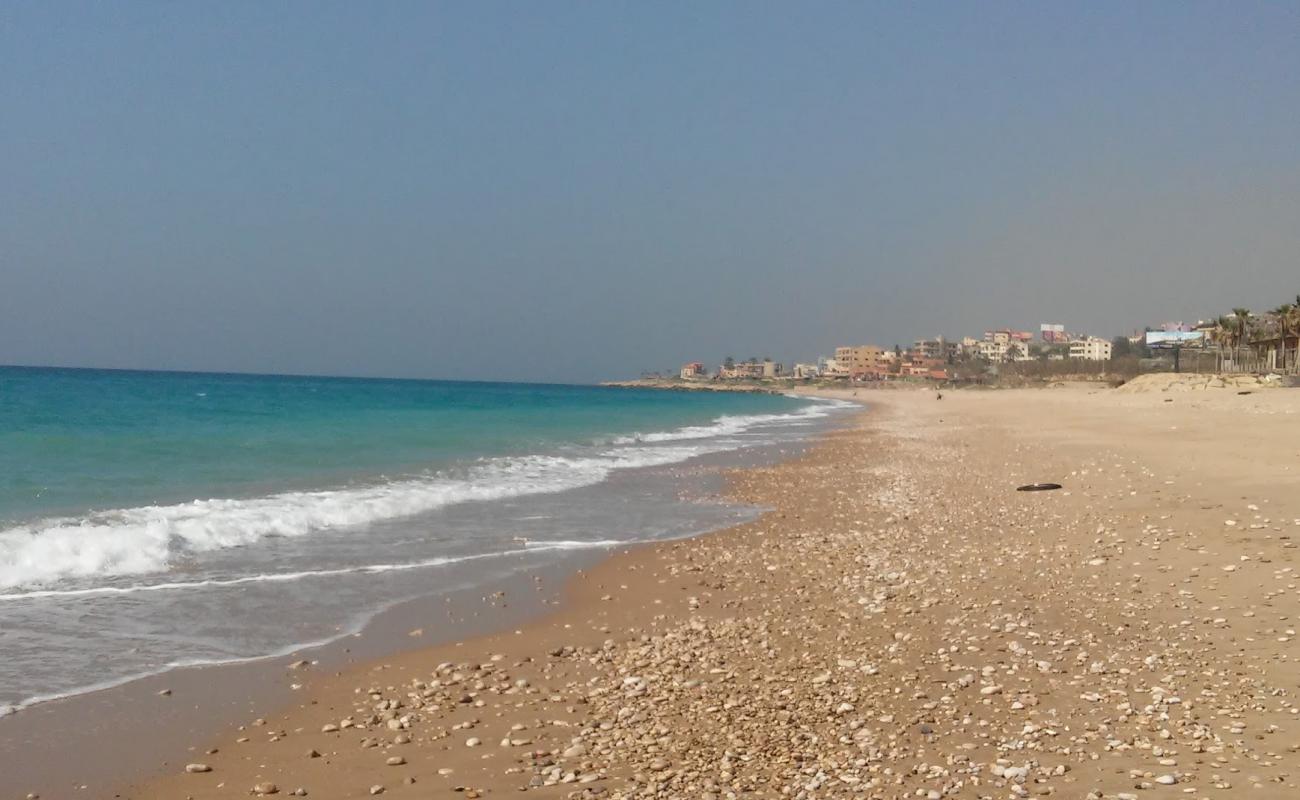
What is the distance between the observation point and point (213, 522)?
12758 mm

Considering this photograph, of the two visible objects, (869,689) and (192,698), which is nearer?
(869,689)

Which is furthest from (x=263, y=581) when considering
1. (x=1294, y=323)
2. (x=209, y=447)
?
(x=1294, y=323)

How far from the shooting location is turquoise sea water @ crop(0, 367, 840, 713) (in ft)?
25.1

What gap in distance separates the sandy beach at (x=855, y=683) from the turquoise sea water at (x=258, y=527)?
1.32m

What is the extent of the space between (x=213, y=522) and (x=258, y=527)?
606 millimetres

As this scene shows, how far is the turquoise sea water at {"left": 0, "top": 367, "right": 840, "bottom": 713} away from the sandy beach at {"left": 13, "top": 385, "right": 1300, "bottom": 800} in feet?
4.32

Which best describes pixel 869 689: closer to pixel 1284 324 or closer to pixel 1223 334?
pixel 1284 324

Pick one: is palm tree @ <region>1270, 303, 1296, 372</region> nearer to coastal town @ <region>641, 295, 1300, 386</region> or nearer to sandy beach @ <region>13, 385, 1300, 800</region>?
coastal town @ <region>641, 295, 1300, 386</region>

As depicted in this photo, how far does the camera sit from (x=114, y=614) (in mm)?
8234

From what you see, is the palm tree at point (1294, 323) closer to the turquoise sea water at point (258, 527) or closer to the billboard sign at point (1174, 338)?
the billboard sign at point (1174, 338)

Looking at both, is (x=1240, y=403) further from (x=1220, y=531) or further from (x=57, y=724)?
(x=57, y=724)

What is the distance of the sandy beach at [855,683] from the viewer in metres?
4.57

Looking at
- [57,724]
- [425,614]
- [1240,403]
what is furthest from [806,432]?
[57,724]

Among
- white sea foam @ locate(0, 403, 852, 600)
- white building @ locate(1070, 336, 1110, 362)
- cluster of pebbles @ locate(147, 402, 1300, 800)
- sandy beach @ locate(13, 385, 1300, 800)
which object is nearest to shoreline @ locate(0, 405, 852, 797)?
sandy beach @ locate(13, 385, 1300, 800)
